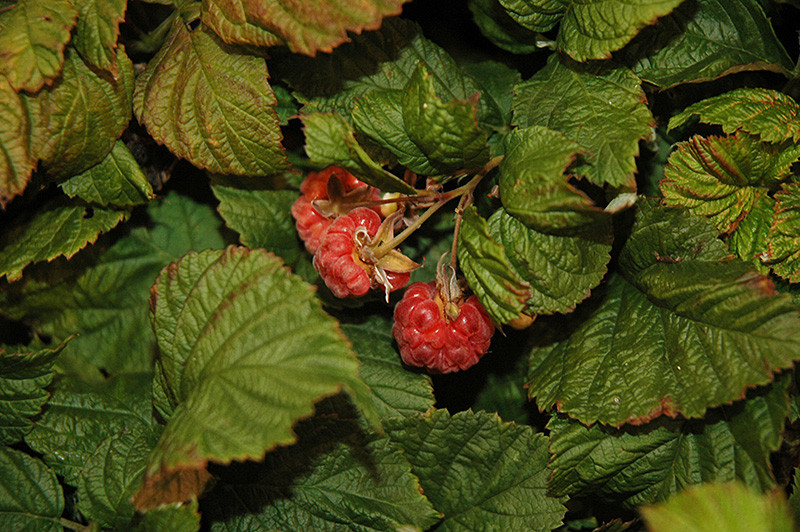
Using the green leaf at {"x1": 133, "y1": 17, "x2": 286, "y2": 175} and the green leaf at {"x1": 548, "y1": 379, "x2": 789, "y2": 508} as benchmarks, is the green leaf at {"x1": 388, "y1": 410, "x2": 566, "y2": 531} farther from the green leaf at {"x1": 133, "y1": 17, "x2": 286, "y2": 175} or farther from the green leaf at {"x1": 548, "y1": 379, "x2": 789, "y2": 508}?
the green leaf at {"x1": 133, "y1": 17, "x2": 286, "y2": 175}

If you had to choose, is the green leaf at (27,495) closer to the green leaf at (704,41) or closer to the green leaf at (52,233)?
the green leaf at (52,233)

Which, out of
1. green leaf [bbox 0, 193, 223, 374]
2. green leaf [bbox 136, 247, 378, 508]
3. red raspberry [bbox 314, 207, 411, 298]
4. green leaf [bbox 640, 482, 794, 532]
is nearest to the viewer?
green leaf [bbox 640, 482, 794, 532]

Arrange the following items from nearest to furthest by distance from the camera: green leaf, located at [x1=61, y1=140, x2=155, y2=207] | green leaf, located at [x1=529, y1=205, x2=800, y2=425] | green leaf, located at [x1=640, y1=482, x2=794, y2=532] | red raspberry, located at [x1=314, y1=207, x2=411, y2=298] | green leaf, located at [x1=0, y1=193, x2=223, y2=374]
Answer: green leaf, located at [x1=640, y1=482, x2=794, y2=532] → green leaf, located at [x1=529, y1=205, x2=800, y2=425] → red raspberry, located at [x1=314, y1=207, x2=411, y2=298] → green leaf, located at [x1=61, y1=140, x2=155, y2=207] → green leaf, located at [x1=0, y1=193, x2=223, y2=374]

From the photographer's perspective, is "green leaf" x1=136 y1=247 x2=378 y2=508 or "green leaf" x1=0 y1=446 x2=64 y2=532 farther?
"green leaf" x1=0 y1=446 x2=64 y2=532

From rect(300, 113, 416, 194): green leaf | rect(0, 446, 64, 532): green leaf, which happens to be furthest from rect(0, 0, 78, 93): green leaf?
rect(0, 446, 64, 532): green leaf

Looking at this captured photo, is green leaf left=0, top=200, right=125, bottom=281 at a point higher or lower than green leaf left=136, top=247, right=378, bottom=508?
higher

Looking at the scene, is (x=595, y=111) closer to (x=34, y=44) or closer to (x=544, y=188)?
(x=544, y=188)

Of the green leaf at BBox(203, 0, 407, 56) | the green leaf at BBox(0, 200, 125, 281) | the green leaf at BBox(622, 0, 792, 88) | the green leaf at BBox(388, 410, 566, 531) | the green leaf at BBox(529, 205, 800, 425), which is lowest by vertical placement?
the green leaf at BBox(388, 410, 566, 531)
